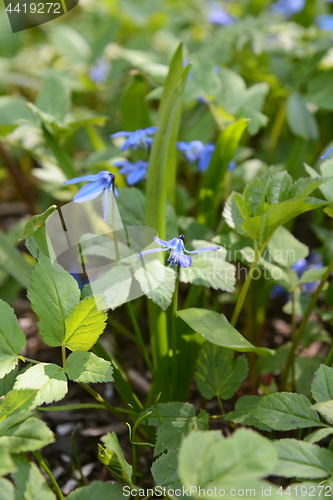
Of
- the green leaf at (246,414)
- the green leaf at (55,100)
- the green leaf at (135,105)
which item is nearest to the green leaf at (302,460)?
the green leaf at (246,414)

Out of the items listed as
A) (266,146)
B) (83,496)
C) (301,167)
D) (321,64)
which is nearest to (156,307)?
(83,496)

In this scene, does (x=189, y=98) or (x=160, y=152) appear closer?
(x=160, y=152)

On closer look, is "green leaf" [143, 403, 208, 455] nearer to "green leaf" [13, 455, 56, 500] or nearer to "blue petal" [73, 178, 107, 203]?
"green leaf" [13, 455, 56, 500]

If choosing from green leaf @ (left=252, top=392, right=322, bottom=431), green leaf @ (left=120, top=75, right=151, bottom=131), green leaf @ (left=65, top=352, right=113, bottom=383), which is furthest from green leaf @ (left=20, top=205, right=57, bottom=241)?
green leaf @ (left=120, top=75, right=151, bottom=131)

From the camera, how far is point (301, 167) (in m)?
1.59

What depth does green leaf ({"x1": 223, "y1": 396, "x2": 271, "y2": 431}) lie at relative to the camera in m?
0.83

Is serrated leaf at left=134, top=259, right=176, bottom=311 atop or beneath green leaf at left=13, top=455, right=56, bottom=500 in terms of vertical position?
atop

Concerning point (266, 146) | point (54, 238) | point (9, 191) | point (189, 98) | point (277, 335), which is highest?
point (189, 98)

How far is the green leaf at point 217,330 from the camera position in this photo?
0.76m

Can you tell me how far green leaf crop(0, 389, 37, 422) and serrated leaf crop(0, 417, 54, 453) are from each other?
1.1 inches

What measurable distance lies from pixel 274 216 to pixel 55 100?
0.99 m

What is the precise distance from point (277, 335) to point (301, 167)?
692mm

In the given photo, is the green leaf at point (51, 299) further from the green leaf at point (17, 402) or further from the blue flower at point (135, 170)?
the blue flower at point (135, 170)

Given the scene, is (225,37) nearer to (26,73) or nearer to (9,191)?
(26,73)
